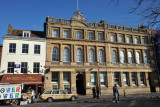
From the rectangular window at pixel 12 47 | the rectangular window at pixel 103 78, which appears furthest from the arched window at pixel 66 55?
the rectangular window at pixel 12 47

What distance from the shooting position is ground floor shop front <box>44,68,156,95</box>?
85.5 ft

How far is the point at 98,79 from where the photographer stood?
28156 millimetres

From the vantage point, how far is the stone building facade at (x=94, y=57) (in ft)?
87.6

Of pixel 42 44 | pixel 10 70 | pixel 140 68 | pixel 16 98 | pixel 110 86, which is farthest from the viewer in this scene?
pixel 140 68

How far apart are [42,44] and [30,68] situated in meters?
5.05

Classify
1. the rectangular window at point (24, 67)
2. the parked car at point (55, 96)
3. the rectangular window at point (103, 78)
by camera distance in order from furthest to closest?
the rectangular window at point (103, 78) → the rectangular window at point (24, 67) → the parked car at point (55, 96)

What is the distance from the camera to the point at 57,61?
A: 87.3 ft

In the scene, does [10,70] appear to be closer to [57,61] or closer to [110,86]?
[57,61]

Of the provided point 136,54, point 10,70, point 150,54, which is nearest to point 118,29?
point 136,54

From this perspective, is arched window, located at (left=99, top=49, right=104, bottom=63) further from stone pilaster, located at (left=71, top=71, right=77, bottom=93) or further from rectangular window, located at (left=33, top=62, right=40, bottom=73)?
rectangular window, located at (left=33, top=62, right=40, bottom=73)

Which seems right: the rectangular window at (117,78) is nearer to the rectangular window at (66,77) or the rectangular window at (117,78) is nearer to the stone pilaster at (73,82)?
the stone pilaster at (73,82)

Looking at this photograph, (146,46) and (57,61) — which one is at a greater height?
(146,46)

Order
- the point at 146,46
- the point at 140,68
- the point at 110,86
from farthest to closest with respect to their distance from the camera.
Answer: the point at 146,46
the point at 140,68
the point at 110,86

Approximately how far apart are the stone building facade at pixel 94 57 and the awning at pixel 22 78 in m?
1.95
